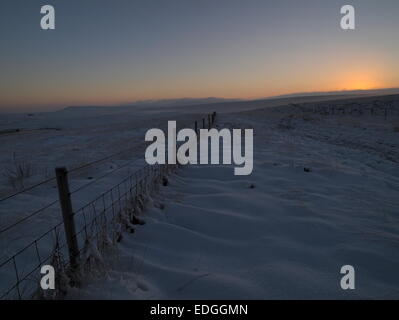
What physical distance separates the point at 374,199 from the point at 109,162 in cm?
683

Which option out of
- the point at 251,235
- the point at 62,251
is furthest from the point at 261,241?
the point at 62,251

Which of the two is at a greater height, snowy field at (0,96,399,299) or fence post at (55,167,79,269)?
fence post at (55,167,79,269)

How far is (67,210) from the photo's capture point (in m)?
2.48

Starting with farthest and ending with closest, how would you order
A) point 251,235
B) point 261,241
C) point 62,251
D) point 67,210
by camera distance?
point 251,235 < point 261,241 < point 62,251 < point 67,210

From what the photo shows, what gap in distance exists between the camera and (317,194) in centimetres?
474

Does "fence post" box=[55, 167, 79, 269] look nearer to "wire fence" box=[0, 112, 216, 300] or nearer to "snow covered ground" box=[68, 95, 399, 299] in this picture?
"wire fence" box=[0, 112, 216, 300]

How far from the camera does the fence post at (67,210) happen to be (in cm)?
234

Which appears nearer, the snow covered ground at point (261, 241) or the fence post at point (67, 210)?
the fence post at point (67, 210)

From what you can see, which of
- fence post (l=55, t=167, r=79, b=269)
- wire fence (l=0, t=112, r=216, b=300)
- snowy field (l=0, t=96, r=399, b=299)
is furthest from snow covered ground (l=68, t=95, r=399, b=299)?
fence post (l=55, t=167, r=79, b=269)

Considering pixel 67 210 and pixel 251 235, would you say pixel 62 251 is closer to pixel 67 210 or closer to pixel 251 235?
pixel 67 210

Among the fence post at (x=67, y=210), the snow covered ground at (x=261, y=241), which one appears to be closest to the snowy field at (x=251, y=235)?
the snow covered ground at (x=261, y=241)

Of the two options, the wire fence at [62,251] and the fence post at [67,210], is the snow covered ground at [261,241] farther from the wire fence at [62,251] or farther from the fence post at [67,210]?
the fence post at [67,210]

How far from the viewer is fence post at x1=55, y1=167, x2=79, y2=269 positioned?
7.66 ft
